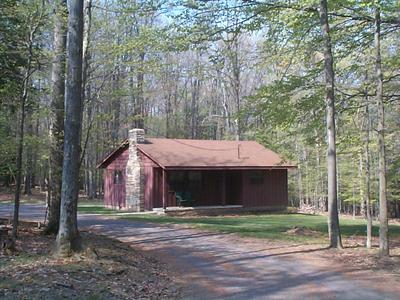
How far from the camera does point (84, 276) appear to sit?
24.7ft

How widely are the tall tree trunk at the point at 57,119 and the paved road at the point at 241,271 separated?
223cm

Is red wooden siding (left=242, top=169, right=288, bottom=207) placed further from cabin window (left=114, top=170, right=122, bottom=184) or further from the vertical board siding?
cabin window (left=114, top=170, right=122, bottom=184)

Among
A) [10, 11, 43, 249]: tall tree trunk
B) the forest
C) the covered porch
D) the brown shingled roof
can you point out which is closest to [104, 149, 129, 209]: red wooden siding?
the brown shingled roof

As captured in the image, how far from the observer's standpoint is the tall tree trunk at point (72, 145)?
8742mm

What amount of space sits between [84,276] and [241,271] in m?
3.25

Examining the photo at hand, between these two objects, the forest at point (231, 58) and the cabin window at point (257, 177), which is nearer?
the forest at point (231, 58)

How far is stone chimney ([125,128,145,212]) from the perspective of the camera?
26.6 m

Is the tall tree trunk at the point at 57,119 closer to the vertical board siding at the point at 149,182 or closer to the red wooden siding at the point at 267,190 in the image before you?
the vertical board siding at the point at 149,182

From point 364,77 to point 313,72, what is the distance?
229 centimetres

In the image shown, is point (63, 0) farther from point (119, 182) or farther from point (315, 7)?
point (119, 182)

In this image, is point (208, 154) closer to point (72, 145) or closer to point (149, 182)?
point (149, 182)

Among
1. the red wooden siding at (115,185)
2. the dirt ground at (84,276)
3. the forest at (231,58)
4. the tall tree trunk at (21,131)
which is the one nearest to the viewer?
the dirt ground at (84,276)

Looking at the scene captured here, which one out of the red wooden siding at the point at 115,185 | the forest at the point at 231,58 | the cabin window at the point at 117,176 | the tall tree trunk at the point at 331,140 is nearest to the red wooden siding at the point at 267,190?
the red wooden siding at the point at 115,185

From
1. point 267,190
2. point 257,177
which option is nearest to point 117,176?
point 257,177
